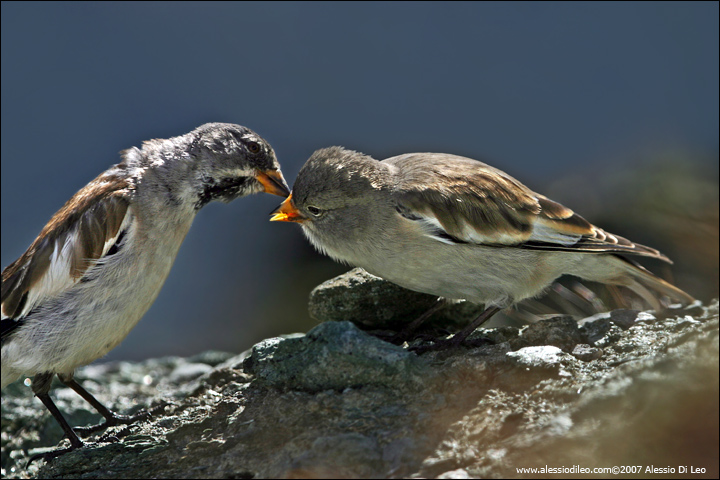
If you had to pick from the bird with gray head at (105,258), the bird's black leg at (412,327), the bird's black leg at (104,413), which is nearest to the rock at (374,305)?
the bird's black leg at (412,327)

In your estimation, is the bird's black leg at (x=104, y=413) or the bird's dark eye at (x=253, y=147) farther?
the bird's dark eye at (x=253, y=147)

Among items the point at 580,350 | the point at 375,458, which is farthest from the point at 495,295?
the point at 375,458

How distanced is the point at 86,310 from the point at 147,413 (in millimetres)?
1023

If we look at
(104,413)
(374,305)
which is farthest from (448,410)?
(104,413)

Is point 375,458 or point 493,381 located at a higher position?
point 493,381

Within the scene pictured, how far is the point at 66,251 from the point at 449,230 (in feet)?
9.16

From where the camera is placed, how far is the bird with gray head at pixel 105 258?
4594mm

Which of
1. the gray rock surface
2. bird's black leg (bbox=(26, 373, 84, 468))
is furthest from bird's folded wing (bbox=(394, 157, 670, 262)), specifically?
bird's black leg (bbox=(26, 373, 84, 468))

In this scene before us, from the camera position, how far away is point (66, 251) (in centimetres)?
467

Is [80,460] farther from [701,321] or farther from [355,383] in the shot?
[701,321]

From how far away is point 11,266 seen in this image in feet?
16.1

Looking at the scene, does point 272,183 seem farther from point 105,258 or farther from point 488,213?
point 488,213

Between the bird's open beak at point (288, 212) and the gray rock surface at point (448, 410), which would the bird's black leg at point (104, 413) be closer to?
the gray rock surface at point (448, 410)

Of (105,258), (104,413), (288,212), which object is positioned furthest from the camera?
(104,413)
